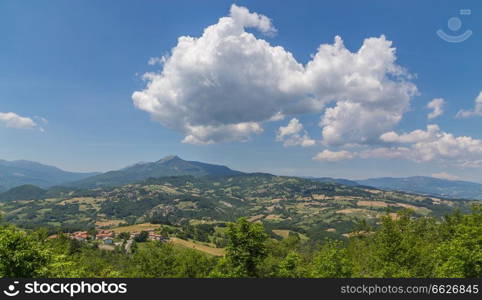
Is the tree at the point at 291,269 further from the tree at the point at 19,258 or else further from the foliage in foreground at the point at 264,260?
the tree at the point at 19,258

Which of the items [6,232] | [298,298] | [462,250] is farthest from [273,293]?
[6,232]

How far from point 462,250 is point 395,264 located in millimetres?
11381

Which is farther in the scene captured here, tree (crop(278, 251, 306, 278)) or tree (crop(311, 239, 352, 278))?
tree (crop(278, 251, 306, 278))

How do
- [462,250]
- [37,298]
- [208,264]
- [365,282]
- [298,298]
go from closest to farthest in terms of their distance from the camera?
[37,298]
[298,298]
[365,282]
[462,250]
[208,264]

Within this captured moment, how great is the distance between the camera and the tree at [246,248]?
36.9m

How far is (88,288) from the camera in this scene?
15.8 meters

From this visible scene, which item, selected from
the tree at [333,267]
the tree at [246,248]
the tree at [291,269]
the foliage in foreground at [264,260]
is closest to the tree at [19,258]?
the foliage in foreground at [264,260]

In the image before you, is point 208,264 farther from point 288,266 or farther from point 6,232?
point 6,232

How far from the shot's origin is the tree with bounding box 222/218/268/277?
36906mm

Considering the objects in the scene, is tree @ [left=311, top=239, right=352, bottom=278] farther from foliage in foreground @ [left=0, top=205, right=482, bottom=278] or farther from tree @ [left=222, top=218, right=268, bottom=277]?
tree @ [left=222, top=218, right=268, bottom=277]

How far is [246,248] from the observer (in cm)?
3725

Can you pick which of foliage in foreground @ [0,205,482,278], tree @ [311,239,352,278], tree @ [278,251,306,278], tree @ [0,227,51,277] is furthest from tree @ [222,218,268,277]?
tree @ [0,227,51,277]

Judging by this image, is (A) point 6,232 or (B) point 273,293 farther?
(A) point 6,232

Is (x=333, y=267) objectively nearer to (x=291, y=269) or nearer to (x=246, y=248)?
(x=291, y=269)
